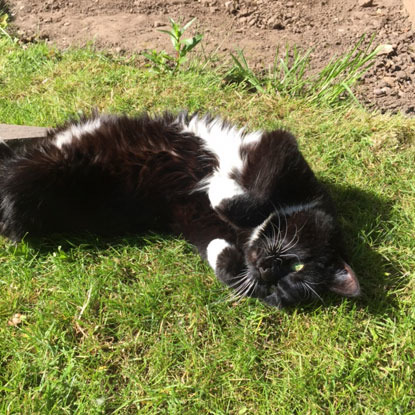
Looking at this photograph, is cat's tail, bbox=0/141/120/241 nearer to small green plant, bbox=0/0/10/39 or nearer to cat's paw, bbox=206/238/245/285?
cat's paw, bbox=206/238/245/285

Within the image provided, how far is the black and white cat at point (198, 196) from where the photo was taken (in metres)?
2.12

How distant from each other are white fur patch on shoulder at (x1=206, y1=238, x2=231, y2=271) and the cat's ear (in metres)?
0.63

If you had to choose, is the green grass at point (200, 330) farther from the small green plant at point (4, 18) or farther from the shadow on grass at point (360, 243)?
the small green plant at point (4, 18)

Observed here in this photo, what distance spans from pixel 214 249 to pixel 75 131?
Answer: 112 cm

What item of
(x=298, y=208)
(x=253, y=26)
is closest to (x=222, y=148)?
(x=298, y=208)

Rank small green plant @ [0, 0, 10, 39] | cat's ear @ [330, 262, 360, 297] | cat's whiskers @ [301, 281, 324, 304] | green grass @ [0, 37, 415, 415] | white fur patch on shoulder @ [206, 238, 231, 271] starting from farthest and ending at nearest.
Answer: small green plant @ [0, 0, 10, 39] < white fur patch on shoulder @ [206, 238, 231, 271] < cat's whiskers @ [301, 281, 324, 304] < cat's ear @ [330, 262, 360, 297] < green grass @ [0, 37, 415, 415]

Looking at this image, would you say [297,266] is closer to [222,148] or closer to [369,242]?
[369,242]

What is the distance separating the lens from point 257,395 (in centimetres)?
186

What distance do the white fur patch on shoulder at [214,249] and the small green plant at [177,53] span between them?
1.62 m

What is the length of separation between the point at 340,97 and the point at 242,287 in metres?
1.84

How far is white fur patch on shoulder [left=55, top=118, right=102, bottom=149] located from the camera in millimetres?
2358

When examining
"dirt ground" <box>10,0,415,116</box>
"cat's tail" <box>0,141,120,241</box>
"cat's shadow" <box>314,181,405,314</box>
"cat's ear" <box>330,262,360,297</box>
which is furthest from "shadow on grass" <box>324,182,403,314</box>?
"cat's tail" <box>0,141,120,241</box>

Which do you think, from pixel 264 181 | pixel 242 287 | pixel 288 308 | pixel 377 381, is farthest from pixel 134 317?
pixel 377 381

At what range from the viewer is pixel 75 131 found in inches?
96.2
